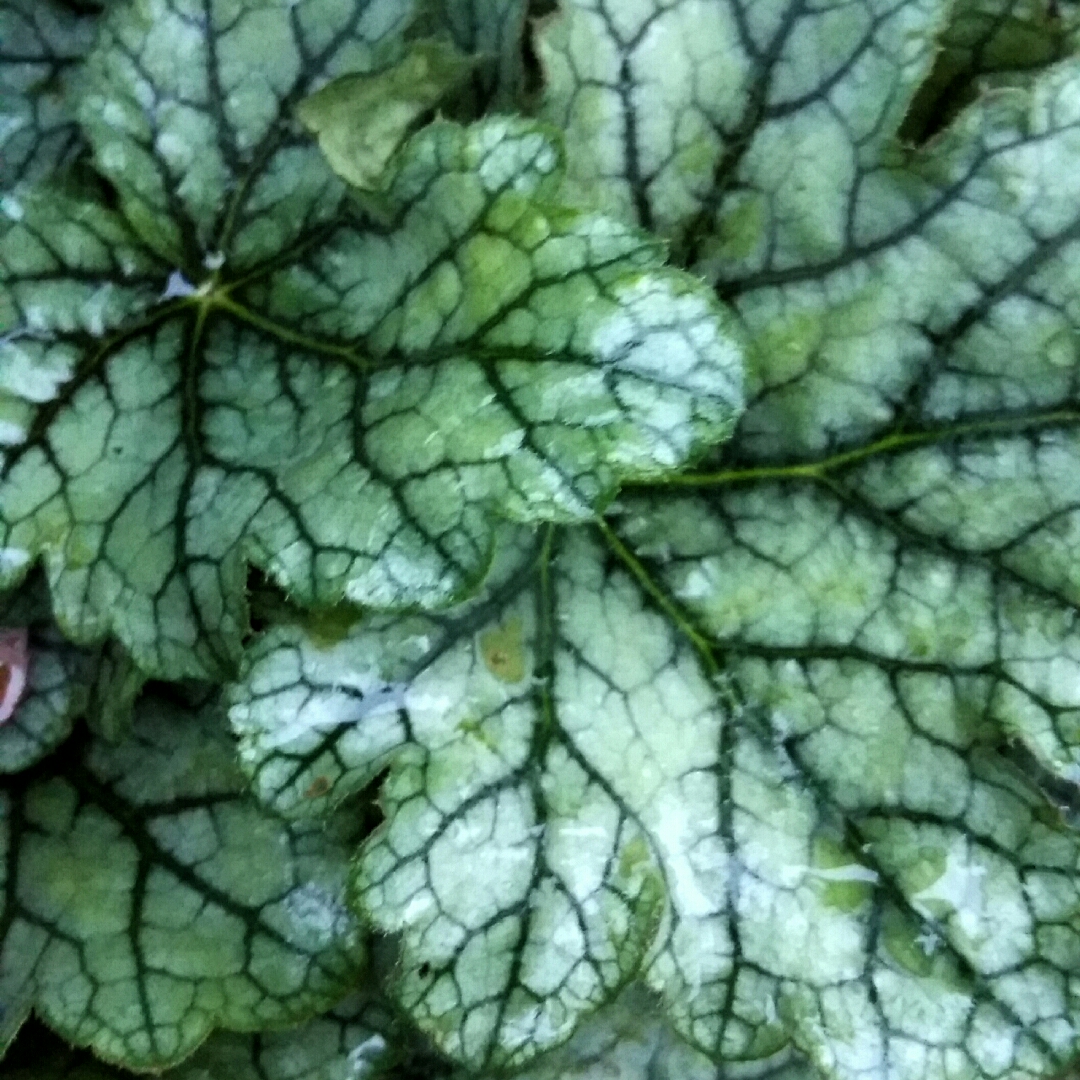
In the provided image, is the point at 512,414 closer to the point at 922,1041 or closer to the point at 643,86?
the point at 643,86

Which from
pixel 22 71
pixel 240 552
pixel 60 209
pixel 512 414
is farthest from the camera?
pixel 22 71

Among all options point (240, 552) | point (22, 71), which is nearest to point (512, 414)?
point (240, 552)

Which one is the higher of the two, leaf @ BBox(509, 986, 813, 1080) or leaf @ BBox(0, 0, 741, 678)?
leaf @ BBox(0, 0, 741, 678)

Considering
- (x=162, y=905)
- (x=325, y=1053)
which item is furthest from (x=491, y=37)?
(x=325, y=1053)

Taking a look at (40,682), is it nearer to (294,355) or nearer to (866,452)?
(294,355)

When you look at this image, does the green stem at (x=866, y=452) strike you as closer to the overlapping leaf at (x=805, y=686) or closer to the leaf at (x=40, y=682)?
the overlapping leaf at (x=805, y=686)

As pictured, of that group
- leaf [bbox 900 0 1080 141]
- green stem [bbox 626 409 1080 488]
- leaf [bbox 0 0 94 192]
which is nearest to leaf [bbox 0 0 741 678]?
leaf [bbox 0 0 94 192]

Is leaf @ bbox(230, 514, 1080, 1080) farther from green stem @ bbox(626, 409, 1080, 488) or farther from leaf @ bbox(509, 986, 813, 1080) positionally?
leaf @ bbox(509, 986, 813, 1080)

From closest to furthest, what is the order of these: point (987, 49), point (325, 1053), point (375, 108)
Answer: point (375, 108) < point (987, 49) < point (325, 1053)
